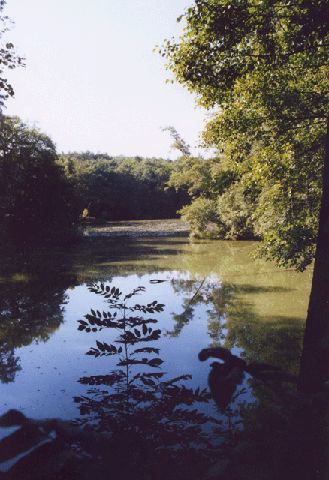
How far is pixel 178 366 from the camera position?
780 centimetres

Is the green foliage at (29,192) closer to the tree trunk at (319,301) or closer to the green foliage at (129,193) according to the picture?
the tree trunk at (319,301)

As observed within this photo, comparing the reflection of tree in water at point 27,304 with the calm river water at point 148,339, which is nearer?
the calm river water at point 148,339

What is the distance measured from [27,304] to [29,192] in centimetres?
1864

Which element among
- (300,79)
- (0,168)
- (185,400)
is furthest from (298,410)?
(0,168)

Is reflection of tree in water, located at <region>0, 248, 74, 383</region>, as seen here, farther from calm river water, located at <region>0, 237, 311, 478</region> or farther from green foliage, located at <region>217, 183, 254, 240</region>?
green foliage, located at <region>217, 183, 254, 240</region>

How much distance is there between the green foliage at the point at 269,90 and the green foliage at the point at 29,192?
22207mm

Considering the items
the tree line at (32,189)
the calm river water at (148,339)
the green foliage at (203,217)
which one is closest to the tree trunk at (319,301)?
the calm river water at (148,339)

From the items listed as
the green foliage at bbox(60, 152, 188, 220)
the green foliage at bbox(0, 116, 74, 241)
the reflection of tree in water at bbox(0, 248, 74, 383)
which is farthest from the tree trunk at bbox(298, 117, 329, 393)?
the green foliage at bbox(60, 152, 188, 220)

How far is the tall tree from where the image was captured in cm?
461

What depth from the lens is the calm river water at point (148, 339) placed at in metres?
3.26

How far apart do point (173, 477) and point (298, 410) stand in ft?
3.54

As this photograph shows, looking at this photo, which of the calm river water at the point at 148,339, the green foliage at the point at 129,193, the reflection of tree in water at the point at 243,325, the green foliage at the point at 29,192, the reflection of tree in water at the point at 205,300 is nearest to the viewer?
the calm river water at the point at 148,339

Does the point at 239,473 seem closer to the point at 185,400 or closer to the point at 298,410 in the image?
the point at 298,410

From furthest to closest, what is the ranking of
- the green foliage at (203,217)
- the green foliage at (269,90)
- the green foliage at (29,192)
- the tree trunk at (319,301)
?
the green foliage at (203,217) < the green foliage at (29,192) < the green foliage at (269,90) < the tree trunk at (319,301)
